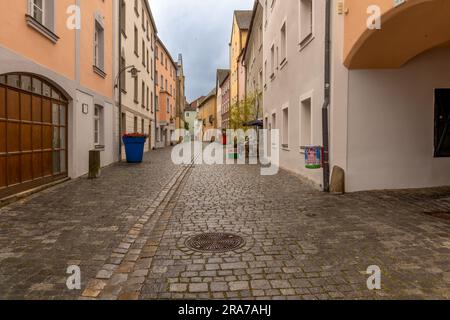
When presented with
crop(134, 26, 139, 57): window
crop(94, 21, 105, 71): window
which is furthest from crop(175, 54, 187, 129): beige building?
crop(94, 21, 105, 71): window

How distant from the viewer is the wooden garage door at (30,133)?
6906mm

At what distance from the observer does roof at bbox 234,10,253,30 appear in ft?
126

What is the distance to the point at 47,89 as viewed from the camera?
891 centimetres

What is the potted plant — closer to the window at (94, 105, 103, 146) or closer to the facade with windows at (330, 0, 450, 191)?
the window at (94, 105, 103, 146)

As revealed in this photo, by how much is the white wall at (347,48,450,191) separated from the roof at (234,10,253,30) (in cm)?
3178

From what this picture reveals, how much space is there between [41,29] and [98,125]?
627cm

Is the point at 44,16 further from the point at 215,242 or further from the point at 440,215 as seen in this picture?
the point at 440,215

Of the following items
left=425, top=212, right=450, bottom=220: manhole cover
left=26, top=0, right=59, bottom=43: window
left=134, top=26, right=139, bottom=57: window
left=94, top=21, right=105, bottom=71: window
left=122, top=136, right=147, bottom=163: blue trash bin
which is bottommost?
left=425, top=212, right=450, bottom=220: manhole cover

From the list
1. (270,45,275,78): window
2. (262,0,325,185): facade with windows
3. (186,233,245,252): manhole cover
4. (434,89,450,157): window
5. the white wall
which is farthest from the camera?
(270,45,275,78): window

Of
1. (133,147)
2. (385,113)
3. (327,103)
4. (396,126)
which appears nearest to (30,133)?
(327,103)

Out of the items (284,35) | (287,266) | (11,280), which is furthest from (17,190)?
(284,35)

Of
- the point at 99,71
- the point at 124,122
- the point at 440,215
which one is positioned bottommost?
the point at 440,215

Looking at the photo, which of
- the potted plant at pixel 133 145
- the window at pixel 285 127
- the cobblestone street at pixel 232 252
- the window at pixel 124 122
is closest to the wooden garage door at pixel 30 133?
the cobblestone street at pixel 232 252
